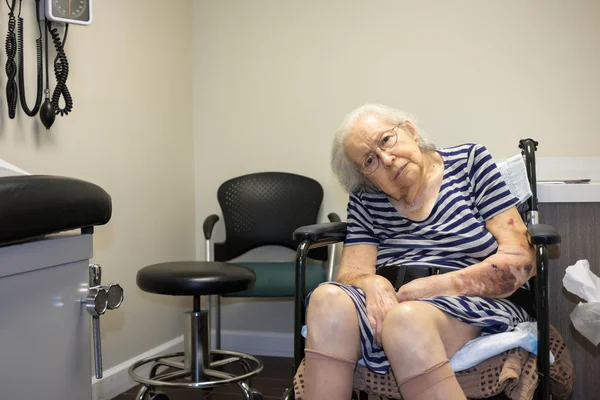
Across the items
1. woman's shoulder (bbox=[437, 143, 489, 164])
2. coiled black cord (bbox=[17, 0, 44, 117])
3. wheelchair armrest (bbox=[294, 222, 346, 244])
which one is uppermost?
coiled black cord (bbox=[17, 0, 44, 117])

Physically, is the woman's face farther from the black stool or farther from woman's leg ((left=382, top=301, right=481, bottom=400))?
the black stool

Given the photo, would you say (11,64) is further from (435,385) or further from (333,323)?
(435,385)

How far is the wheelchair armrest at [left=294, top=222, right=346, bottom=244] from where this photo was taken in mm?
1911

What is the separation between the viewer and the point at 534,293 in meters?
1.94

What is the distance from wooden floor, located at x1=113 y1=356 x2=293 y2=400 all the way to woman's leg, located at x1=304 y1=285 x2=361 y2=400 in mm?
1276

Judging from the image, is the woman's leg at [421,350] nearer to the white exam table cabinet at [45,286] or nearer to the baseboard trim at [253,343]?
the white exam table cabinet at [45,286]

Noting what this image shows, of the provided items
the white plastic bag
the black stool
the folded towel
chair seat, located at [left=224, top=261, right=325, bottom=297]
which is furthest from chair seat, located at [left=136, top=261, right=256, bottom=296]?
the white plastic bag

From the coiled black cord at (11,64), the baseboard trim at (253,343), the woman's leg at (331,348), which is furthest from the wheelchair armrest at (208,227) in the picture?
the woman's leg at (331,348)

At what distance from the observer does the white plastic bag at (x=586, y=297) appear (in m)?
1.88

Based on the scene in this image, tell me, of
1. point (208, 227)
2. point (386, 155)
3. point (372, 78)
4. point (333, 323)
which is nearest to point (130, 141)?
point (208, 227)

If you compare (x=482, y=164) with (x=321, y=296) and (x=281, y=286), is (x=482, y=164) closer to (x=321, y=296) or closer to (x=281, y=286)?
(x=321, y=296)

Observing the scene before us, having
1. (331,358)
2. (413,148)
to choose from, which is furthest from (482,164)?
(331,358)

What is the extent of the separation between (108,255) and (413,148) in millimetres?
1524

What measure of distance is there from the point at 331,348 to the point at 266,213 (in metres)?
1.70
